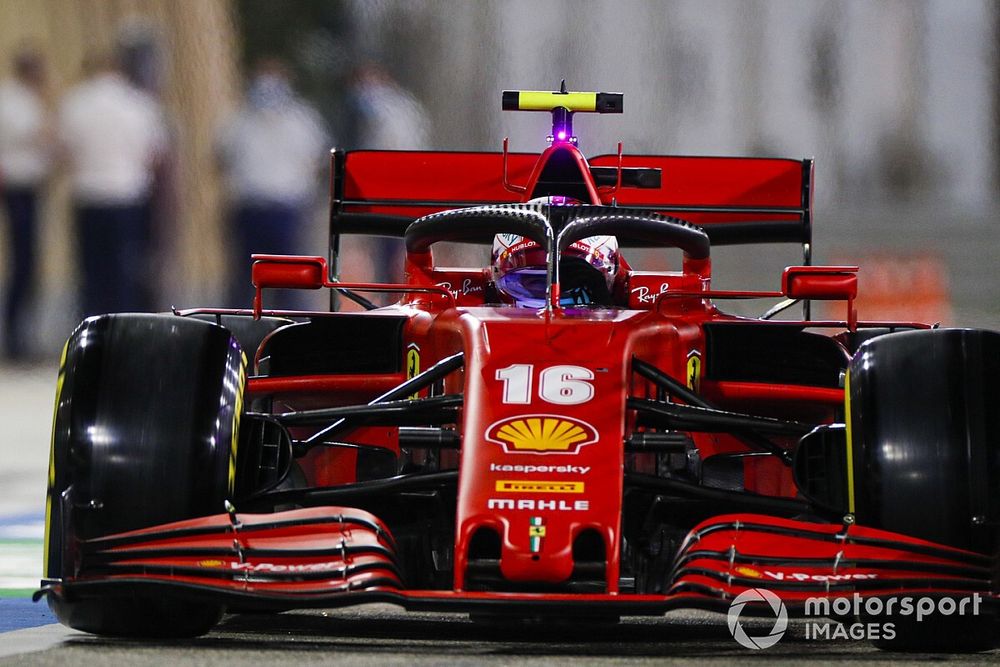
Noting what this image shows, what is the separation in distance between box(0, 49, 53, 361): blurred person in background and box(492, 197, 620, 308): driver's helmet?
871cm

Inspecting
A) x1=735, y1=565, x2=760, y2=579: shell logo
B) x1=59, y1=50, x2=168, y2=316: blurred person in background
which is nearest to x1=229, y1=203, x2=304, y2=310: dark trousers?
x1=59, y1=50, x2=168, y2=316: blurred person in background

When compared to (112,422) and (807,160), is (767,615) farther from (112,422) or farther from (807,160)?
(807,160)

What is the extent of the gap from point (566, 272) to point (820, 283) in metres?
0.90

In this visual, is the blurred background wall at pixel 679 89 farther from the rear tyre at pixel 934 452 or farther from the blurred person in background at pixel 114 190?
the rear tyre at pixel 934 452

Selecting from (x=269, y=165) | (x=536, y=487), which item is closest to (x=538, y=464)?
(x=536, y=487)

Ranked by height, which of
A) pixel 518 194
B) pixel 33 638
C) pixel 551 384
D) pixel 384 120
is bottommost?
pixel 33 638

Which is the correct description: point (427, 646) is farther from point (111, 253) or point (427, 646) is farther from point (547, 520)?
point (111, 253)

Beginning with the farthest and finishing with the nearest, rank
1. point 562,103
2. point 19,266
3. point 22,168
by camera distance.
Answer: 1. point 22,168
2. point 19,266
3. point 562,103

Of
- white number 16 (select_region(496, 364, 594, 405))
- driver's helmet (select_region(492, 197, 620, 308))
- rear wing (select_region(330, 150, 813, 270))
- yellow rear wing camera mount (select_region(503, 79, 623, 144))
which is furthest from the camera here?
rear wing (select_region(330, 150, 813, 270))

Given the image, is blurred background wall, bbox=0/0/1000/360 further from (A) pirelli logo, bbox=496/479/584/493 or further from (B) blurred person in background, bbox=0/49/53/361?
(A) pirelli logo, bbox=496/479/584/493

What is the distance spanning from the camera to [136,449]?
468 cm

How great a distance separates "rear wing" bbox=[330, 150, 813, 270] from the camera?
301 inches

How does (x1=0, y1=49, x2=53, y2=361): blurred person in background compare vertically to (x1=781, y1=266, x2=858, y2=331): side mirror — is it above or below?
above

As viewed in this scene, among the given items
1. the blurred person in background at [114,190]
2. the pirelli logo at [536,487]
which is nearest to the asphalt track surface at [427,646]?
the pirelli logo at [536,487]
